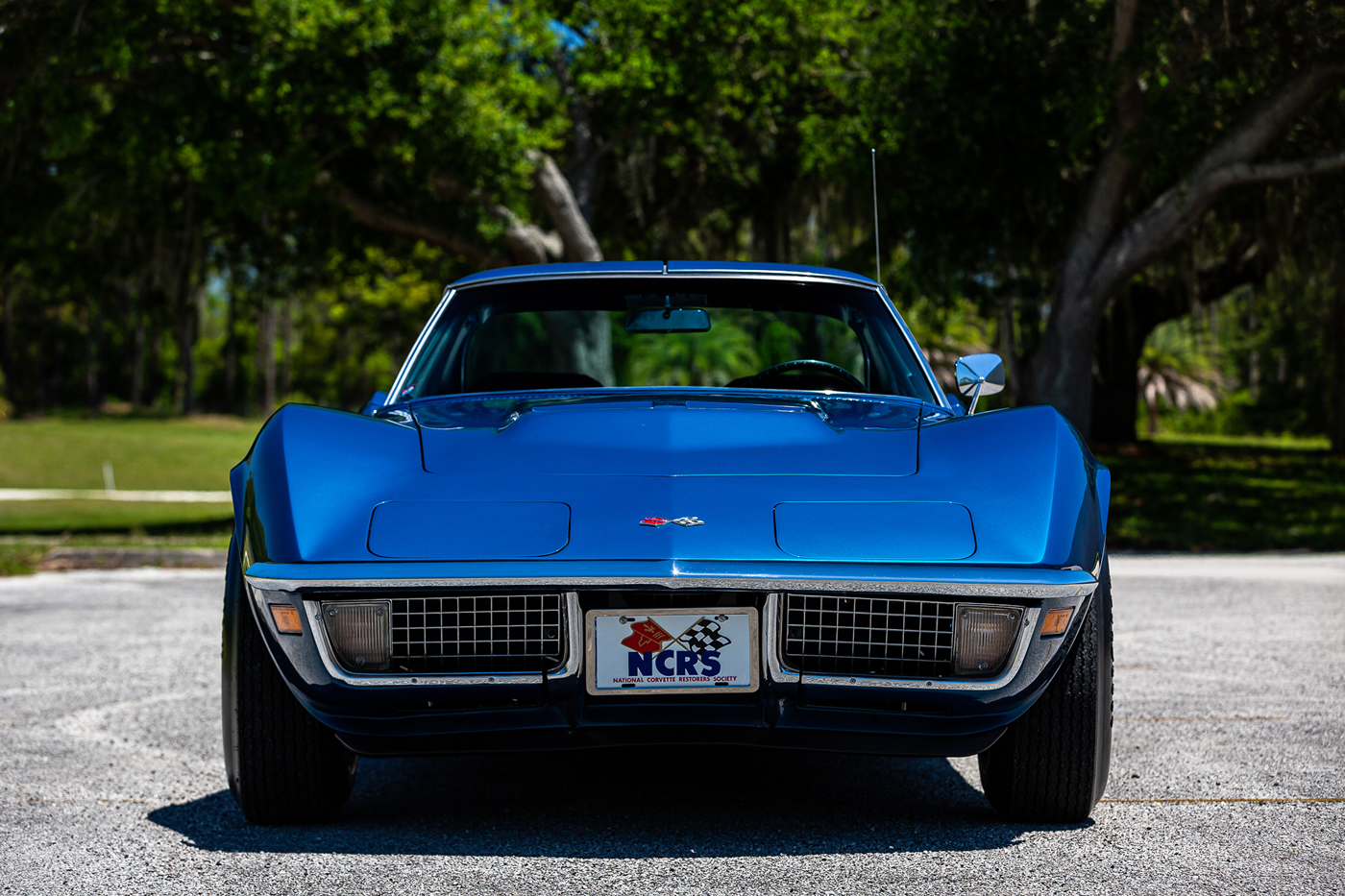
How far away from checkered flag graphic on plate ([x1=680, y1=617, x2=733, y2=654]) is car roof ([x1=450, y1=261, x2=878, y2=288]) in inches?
57.1

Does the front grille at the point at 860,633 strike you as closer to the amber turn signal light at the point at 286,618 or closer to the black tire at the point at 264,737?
the amber turn signal light at the point at 286,618

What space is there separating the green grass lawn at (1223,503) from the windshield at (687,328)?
8339 mm

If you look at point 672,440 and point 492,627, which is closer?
point 492,627

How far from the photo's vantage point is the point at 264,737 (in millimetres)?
2910

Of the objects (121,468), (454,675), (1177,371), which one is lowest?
(121,468)

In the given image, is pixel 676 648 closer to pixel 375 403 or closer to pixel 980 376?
pixel 375 403

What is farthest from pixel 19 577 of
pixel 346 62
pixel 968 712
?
pixel 968 712

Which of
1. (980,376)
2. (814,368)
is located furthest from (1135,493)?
(814,368)

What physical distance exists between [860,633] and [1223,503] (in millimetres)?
14217

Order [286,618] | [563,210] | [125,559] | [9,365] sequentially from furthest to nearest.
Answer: [9,365] < [563,210] < [125,559] < [286,618]

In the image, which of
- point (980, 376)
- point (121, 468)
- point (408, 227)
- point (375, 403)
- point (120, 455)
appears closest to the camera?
point (375, 403)

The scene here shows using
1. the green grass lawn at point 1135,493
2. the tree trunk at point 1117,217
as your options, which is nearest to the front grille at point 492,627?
the green grass lawn at point 1135,493

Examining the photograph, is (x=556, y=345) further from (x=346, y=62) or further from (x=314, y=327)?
(x=314, y=327)

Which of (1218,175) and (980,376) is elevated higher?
(1218,175)
